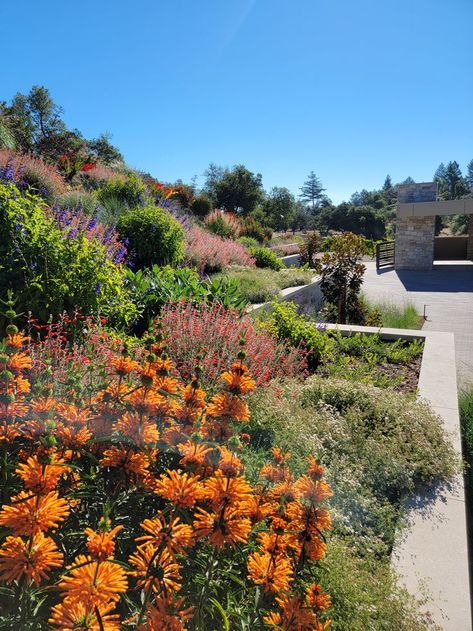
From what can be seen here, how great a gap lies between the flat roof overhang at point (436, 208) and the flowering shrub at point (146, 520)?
64.7 ft

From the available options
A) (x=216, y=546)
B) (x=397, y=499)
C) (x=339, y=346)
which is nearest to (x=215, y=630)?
(x=216, y=546)

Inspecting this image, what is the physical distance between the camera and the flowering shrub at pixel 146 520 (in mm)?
802

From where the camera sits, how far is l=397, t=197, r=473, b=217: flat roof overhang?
60.1 feet

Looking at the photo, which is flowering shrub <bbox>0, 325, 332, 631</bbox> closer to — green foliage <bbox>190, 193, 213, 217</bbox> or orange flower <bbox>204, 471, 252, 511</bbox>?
orange flower <bbox>204, 471, 252, 511</bbox>

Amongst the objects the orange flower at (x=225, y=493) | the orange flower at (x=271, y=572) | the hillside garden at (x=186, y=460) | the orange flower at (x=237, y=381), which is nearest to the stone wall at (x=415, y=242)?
the hillside garden at (x=186, y=460)

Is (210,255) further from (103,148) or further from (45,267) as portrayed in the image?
(103,148)

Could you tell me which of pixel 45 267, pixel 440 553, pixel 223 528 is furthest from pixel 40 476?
pixel 45 267

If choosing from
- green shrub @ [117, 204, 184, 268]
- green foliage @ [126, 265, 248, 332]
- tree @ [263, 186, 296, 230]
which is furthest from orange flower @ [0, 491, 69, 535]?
tree @ [263, 186, 296, 230]

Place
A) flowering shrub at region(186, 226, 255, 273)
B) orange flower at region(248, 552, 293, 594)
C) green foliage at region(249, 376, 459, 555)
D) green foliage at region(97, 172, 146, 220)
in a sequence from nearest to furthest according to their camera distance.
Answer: orange flower at region(248, 552, 293, 594) < green foliage at region(249, 376, 459, 555) < flowering shrub at region(186, 226, 255, 273) < green foliage at region(97, 172, 146, 220)

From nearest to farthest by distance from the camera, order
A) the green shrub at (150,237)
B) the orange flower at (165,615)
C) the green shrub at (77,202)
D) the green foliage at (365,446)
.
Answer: the orange flower at (165,615) → the green foliage at (365,446) → the green shrub at (150,237) → the green shrub at (77,202)

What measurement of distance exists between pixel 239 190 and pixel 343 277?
2207 cm

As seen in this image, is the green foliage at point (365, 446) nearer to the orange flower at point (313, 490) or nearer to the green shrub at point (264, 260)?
the orange flower at point (313, 490)

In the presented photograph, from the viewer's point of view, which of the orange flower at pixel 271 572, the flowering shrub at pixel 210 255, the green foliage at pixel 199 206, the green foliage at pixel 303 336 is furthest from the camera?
the green foliage at pixel 199 206

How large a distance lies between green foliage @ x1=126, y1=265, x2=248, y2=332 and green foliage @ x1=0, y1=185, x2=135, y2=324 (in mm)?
818
